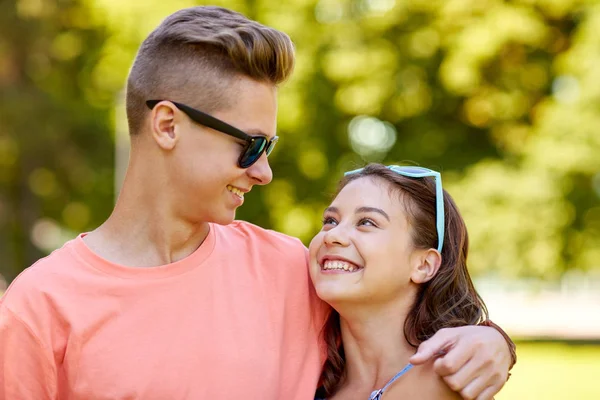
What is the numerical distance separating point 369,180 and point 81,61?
734 inches

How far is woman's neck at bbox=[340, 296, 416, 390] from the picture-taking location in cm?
351

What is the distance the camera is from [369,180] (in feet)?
12.1

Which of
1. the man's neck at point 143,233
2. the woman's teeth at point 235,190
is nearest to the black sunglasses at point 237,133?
the woman's teeth at point 235,190

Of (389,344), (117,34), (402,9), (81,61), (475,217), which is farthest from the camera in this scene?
(81,61)

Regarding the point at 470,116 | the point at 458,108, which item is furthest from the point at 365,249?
the point at 458,108

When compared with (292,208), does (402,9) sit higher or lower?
higher

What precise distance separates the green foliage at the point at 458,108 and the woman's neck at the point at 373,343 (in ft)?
33.0

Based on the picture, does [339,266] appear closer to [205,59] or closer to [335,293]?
[335,293]

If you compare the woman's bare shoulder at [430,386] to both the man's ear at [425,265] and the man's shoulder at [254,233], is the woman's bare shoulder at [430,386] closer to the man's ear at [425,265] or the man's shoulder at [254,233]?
the man's ear at [425,265]

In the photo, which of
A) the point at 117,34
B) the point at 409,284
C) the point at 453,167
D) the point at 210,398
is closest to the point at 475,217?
the point at 453,167

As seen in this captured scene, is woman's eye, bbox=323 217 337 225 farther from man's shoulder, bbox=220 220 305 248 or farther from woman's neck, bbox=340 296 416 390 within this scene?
woman's neck, bbox=340 296 416 390

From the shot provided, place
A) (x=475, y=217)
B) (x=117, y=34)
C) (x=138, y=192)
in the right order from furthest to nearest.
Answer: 1. (x=117, y=34)
2. (x=475, y=217)
3. (x=138, y=192)

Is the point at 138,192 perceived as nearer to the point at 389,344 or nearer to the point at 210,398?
the point at 210,398

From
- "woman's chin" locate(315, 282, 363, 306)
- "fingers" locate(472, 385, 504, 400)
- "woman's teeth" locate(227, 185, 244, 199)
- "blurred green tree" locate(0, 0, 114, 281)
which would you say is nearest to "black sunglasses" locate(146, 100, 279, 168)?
"woman's teeth" locate(227, 185, 244, 199)
